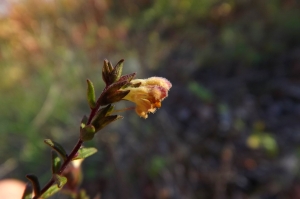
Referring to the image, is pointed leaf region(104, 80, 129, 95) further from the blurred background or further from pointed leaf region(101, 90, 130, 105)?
the blurred background

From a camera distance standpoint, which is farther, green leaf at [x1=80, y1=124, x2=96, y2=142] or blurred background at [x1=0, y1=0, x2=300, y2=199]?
blurred background at [x1=0, y1=0, x2=300, y2=199]

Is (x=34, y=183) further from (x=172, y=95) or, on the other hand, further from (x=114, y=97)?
(x=172, y=95)

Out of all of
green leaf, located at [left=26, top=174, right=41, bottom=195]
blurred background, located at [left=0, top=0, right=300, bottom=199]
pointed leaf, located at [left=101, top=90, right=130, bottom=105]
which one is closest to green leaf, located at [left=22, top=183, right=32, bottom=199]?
green leaf, located at [left=26, top=174, right=41, bottom=195]

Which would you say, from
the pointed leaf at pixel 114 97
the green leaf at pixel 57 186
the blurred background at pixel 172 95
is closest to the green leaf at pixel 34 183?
the green leaf at pixel 57 186

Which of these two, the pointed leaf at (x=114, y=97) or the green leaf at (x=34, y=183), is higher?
the pointed leaf at (x=114, y=97)

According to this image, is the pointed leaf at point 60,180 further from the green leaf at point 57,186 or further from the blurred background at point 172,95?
the blurred background at point 172,95

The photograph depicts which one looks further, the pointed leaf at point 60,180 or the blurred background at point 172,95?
the blurred background at point 172,95

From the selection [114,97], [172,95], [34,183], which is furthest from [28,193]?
[172,95]

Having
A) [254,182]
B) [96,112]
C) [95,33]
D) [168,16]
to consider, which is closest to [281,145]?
[254,182]

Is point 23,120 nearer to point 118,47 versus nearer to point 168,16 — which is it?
point 118,47
